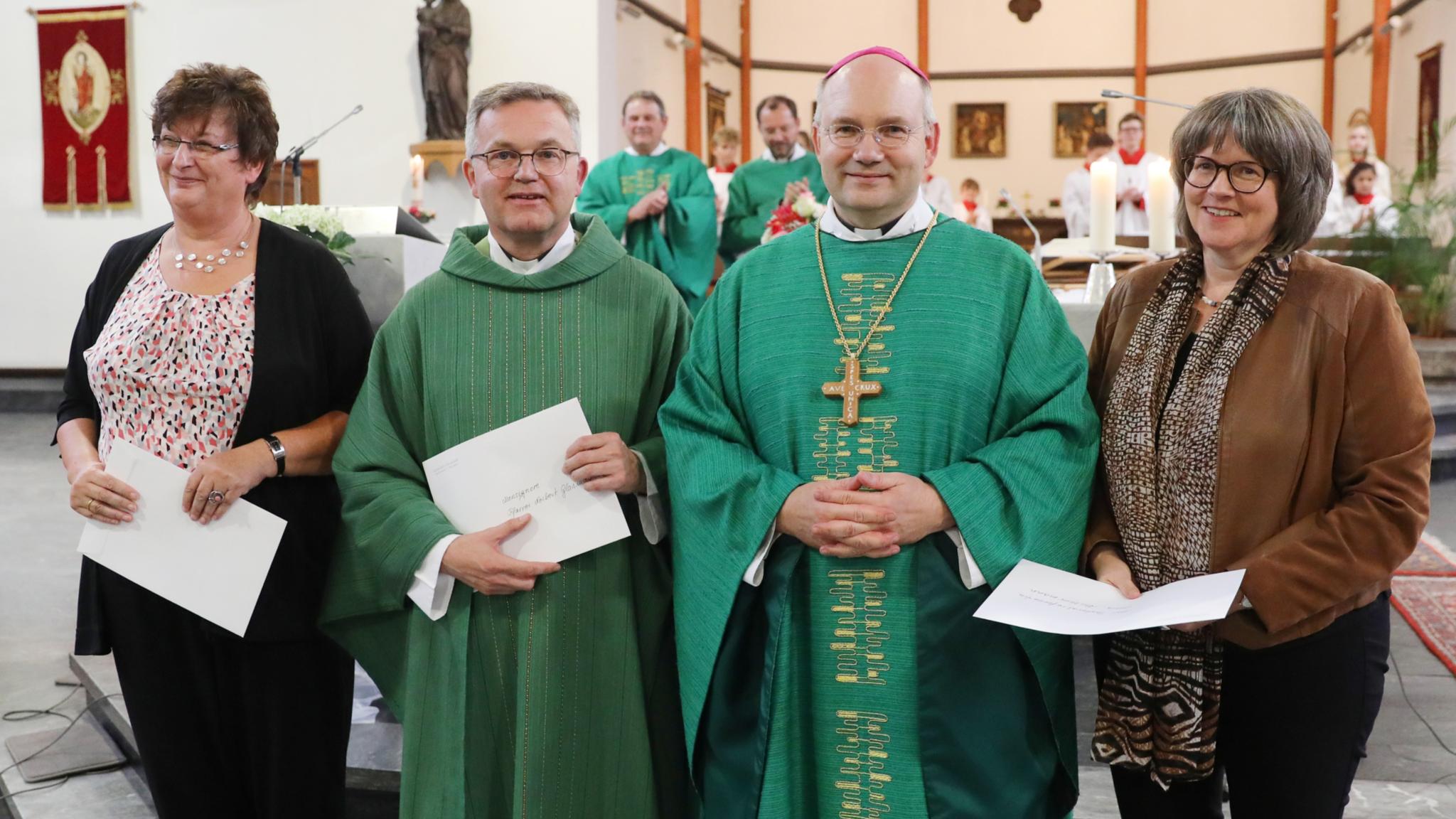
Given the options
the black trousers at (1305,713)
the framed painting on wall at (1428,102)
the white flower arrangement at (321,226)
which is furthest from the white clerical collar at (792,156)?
the framed painting on wall at (1428,102)

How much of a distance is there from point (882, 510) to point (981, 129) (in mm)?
14875

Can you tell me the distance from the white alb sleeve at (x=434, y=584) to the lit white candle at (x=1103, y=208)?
232cm

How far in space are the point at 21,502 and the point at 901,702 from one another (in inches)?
222

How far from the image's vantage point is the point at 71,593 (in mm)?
4863

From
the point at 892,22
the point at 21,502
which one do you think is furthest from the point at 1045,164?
the point at 21,502

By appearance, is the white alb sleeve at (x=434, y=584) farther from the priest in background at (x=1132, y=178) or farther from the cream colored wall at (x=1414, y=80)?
the cream colored wall at (x=1414, y=80)

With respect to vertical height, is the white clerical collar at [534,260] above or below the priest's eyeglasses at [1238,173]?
below

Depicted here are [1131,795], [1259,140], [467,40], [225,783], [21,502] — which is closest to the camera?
[1259,140]

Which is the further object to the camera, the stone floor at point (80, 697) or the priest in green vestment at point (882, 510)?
the stone floor at point (80, 697)

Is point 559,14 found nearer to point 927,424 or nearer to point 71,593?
point 71,593

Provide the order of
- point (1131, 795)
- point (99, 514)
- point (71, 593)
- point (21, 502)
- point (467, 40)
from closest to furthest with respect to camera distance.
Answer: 1. point (1131, 795)
2. point (99, 514)
3. point (71, 593)
4. point (21, 502)
5. point (467, 40)

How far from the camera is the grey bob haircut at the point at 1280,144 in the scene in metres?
1.76

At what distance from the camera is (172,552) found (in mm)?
2107

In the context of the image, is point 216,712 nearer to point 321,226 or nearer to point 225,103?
point 225,103
